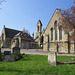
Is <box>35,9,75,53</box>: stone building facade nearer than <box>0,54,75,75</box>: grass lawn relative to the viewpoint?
No

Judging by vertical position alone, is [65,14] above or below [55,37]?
above

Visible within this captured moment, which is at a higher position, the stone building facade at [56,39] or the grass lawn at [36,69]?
the stone building facade at [56,39]

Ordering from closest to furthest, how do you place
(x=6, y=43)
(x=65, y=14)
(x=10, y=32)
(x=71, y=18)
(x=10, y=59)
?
(x=10, y=59)
(x=71, y=18)
(x=65, y=14)
(x=6, y=43)
(x=10, y=32)

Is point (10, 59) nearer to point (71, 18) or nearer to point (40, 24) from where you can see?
point (71, 18)

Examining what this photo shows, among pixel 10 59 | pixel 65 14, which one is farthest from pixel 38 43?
pixel 10 59

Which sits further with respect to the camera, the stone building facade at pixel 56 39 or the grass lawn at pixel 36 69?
the stone building facade at pixel 56 39

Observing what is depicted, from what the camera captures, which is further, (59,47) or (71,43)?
(59,47)

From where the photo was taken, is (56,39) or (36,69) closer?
(36,69)

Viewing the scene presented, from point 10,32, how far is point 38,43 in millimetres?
18865

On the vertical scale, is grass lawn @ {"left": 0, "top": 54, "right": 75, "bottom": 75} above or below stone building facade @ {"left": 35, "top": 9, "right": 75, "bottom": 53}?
below

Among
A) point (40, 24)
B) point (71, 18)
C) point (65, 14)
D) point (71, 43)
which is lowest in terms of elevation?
point (71, 43)

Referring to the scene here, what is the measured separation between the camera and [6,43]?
49188 mm

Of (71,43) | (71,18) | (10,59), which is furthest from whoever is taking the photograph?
(71,43)

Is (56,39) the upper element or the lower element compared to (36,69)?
upper
